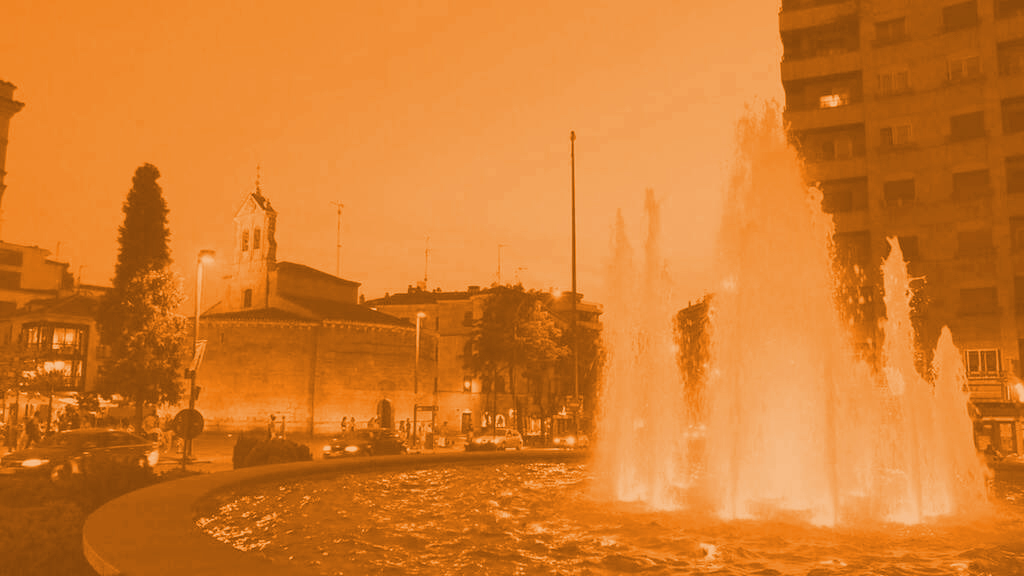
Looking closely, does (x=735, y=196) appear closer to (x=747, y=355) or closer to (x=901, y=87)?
(x=747, y=355)

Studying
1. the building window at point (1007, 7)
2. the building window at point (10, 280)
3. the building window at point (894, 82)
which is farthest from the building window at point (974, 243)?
the building window at point (10, 280)

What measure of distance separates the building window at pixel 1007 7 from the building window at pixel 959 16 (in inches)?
39.1

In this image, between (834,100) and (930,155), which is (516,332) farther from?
(930,155)

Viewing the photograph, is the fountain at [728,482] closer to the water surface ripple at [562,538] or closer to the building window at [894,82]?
the water surface ripple at [562,538]

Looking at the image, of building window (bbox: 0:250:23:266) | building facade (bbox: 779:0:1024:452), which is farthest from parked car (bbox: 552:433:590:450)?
building window (bbox: 0:250:23:266)

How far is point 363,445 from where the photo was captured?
33.0 metres

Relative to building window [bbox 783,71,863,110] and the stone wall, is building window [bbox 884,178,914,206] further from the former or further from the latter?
the stone wall

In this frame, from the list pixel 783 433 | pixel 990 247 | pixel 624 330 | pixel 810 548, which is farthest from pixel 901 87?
pixel 810 548

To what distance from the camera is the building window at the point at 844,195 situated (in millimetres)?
47031

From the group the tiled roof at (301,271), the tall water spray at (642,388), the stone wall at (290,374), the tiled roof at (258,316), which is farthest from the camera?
the tiled roof at (301,271)

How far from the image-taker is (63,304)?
2466 inches

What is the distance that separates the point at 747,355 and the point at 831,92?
35452 millimetres

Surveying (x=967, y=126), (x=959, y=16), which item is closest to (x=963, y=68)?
(x=959, y=16)

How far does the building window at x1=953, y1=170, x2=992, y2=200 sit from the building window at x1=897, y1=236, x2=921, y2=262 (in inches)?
116
